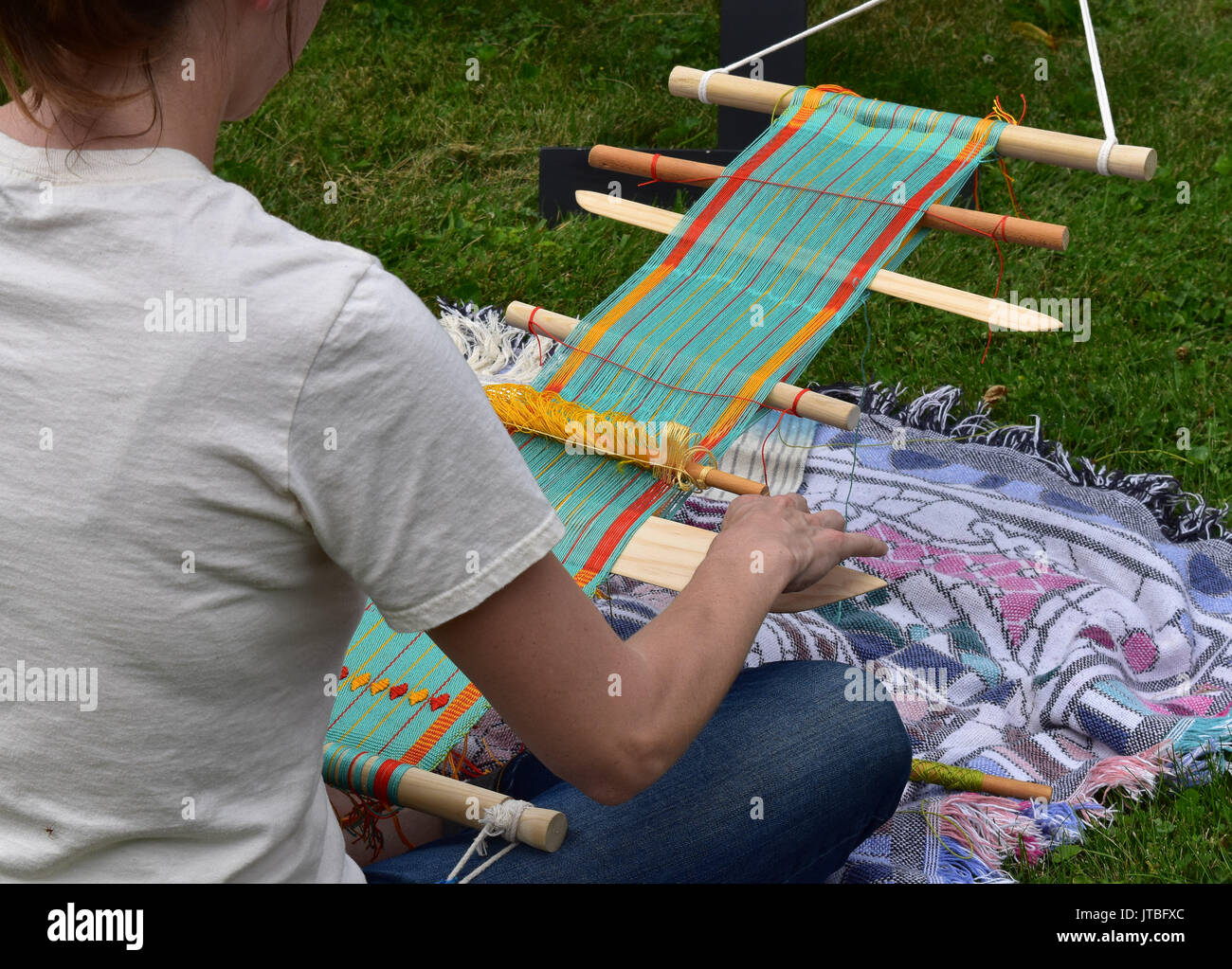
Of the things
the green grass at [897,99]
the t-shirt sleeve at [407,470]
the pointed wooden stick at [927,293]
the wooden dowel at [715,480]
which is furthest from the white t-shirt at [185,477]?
the green grass at [897,99]

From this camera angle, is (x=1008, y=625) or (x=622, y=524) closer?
(x=622, y=524)

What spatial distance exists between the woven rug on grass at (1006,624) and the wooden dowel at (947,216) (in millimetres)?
646

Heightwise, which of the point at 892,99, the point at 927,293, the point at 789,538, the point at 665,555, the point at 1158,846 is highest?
the point at 892,99

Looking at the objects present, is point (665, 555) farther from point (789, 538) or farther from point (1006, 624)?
point (1006, 624)

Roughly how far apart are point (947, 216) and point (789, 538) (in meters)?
0.92

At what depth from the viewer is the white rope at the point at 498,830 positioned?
1.42 m

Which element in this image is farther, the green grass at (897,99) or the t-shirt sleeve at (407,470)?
the green grass at (897,99)

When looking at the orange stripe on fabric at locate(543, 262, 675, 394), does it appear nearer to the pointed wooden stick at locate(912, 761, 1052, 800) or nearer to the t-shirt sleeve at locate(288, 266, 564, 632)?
the pointed wooden stick at locate(912, 761, 1052, 800)

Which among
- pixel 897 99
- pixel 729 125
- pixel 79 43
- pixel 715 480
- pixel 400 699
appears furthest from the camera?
pixel 897 99

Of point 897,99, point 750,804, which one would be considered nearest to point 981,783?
point 750,804

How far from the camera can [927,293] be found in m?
2.14

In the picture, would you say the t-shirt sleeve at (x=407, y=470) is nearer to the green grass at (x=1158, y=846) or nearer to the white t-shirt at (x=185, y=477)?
the white t-shirt at (x=185, y=477)

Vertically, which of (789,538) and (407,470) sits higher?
(407,470)
